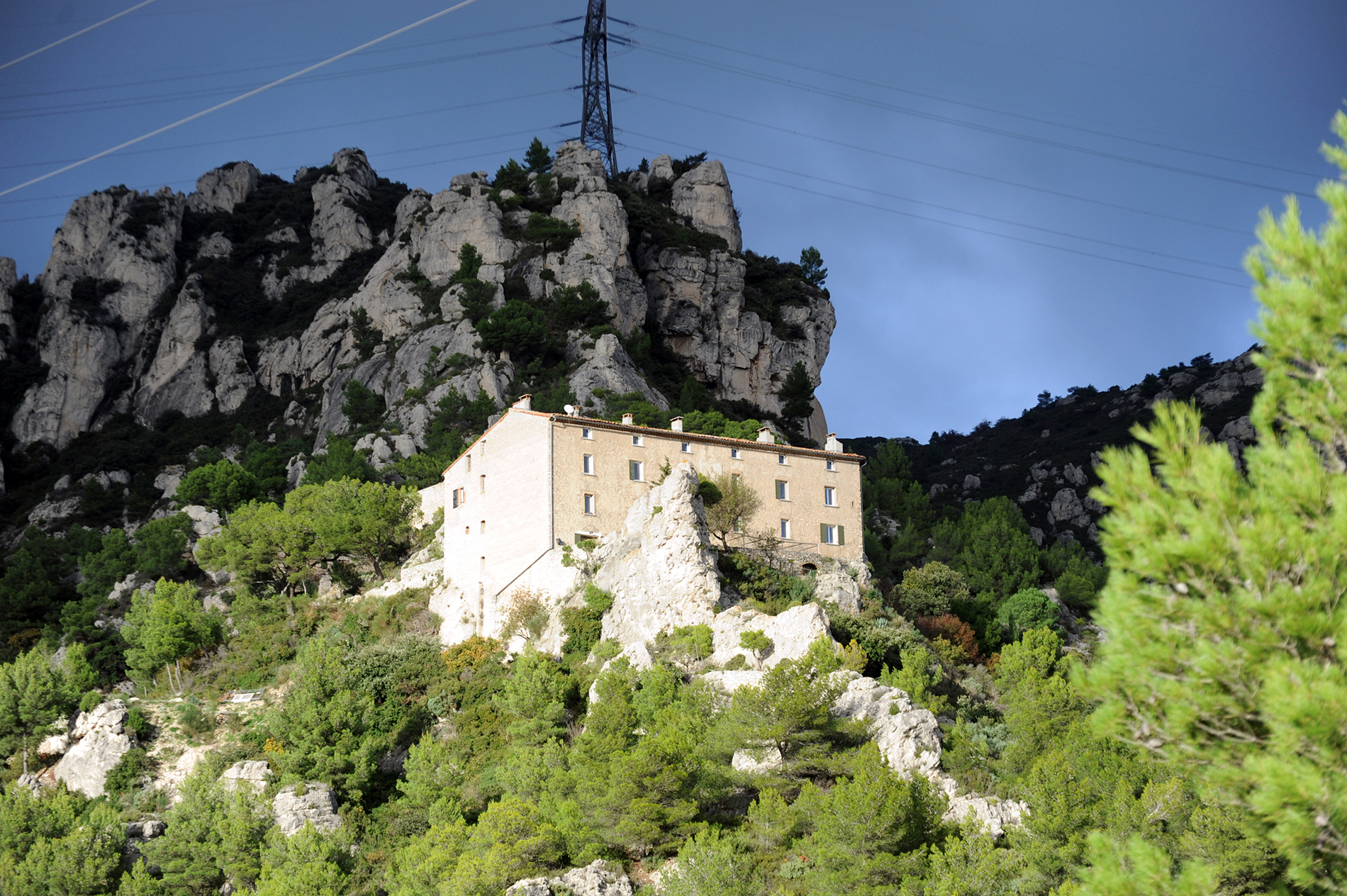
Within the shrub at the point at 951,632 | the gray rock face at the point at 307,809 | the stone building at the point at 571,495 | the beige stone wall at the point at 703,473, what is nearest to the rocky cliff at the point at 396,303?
the stone building at the point at 571,495

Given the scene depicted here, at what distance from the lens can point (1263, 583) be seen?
13508 mm

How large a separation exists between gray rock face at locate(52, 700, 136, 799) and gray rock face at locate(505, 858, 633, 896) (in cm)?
2455

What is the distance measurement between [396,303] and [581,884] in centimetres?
7784

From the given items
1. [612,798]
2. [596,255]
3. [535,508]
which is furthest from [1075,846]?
[596,255]

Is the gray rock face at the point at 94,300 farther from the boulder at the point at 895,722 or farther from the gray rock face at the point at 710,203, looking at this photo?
the boulder at the point at 895,722

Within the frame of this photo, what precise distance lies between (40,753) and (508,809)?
28575mm

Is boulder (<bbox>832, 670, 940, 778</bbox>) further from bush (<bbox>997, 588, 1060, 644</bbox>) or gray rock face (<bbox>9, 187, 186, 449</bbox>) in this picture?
gray rock face (<bbox>9, 187, 186, 449</bbox>)

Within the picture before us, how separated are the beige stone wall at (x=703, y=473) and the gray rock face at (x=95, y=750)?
21.9 metres

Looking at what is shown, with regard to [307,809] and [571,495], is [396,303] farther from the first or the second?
[307,809]

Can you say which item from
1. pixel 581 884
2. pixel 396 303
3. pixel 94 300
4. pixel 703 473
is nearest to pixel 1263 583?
pixel 581 884

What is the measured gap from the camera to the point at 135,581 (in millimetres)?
73875

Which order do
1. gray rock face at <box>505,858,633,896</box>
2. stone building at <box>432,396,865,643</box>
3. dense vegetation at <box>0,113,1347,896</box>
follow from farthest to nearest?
1. stone building at <box>432,396,865,643</box>
2. gray rock face at <box>505,858,633,896</box>
3. dense vegetation at <box>0,113,1347,896</box>

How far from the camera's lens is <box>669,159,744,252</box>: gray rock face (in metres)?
126

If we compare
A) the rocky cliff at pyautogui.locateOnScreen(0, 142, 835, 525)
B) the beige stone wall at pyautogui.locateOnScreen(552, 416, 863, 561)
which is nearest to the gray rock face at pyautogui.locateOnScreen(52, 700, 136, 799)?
the beige stone wall at pyautogui.locateOnScreen(552, 416, 863, 561)
